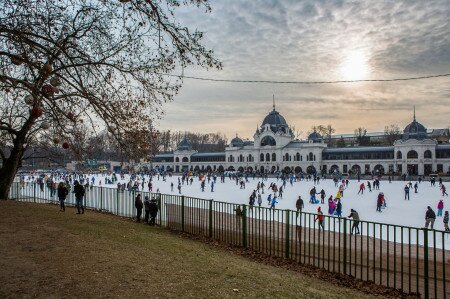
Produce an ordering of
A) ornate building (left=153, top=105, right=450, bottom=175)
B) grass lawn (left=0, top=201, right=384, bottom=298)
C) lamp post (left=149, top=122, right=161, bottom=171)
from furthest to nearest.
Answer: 1. ornate building (left=153, top=105, right=450, bottom=175)
2. lamp post (left=149, top=122, right=161, bottom=171)
3. grass lawn (left=0, top=201, right=384, bottom=298)

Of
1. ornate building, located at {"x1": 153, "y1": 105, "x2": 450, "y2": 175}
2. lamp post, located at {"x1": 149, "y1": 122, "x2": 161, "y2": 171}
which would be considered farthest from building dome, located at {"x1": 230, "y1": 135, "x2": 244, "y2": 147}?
lamp post, located at {"x1": 149, "y1": 122, "x2": 161, "y2": 171}

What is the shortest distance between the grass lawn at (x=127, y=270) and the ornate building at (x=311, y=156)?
69.5m

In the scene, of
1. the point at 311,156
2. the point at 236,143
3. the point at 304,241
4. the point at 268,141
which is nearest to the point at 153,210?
the point at 304,241

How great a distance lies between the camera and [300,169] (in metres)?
89.4

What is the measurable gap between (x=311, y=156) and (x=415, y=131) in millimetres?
22800

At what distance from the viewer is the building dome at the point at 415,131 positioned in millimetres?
75438

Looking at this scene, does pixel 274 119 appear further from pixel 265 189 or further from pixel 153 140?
pixel 153 140

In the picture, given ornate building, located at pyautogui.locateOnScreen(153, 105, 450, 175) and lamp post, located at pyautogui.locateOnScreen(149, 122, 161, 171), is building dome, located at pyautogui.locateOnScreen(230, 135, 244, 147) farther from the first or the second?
lamp post, located at pyautogui.locateOnScreen(149, 122, 161, 171)

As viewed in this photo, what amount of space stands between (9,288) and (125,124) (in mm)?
5394

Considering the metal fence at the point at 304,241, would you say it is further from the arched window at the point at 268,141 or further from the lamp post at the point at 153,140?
the arched window at the point at 268,141

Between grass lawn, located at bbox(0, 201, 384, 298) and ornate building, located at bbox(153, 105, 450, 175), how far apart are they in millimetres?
69507

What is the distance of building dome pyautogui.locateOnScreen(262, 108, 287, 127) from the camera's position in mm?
98750

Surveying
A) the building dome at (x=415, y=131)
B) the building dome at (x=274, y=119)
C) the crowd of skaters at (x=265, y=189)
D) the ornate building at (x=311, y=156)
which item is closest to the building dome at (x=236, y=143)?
the ornate building at (x=311, y=156)

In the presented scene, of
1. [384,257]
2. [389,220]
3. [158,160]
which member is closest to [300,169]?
[158,160]
